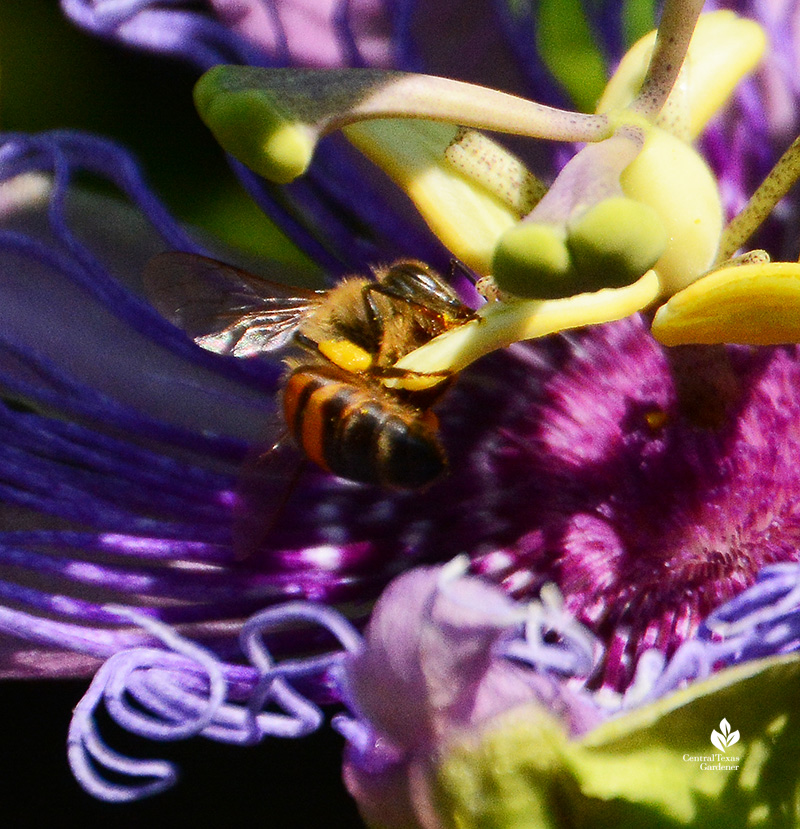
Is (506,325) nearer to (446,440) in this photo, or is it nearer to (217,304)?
(217,304)

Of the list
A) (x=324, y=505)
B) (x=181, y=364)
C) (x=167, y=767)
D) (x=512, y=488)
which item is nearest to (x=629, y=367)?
(x=512, y=488)

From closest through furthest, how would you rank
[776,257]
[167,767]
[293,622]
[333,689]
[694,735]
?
1. [694,735]
2. [167,767]
3. [333,689]
4. [293,622]
5. [776,257]

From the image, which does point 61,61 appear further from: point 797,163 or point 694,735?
point 694,735

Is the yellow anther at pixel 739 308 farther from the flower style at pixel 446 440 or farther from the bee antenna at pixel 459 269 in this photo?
the bee antenna at pixel 459 269

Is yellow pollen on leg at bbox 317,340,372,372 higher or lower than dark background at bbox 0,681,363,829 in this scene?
higher

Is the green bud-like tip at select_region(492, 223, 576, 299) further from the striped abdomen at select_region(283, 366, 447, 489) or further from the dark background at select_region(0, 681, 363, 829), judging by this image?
the dark background at select_region(0, 681, 363, 829)

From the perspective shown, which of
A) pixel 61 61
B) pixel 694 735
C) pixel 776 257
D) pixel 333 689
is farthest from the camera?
pixel 61 61

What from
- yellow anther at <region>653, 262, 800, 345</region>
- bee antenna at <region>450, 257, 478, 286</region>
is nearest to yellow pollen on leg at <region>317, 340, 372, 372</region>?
bee antenna at <region>450, 257, 478, 286</region>
